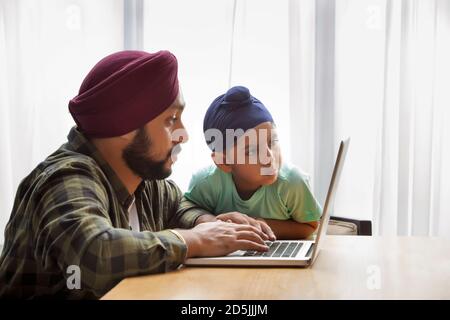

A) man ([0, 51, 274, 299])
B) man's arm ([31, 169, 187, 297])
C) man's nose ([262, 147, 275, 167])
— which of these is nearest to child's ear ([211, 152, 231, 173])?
man's nose ([262, 147, 275, 167])

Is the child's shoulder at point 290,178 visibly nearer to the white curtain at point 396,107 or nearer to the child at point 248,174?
the child at point 248,174

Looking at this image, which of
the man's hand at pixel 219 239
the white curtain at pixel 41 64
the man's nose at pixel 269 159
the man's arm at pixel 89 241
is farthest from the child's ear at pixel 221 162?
the white curtain at pixel 41 64

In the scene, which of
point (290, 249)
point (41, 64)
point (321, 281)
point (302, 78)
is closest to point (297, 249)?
point (290, 249)

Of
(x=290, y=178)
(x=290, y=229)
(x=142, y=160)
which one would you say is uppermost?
(x=142, y=160)

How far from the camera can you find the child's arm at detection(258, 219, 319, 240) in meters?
1.62

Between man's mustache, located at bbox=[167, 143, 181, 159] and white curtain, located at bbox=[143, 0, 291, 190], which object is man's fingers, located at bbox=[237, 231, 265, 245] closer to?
man's mustache, located at bbox=[167, 143, 181, 159]

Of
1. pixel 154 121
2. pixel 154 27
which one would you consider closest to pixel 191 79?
pixel 154 27

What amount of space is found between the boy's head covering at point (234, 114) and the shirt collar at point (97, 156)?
1.52ft

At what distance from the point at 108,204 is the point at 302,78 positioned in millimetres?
1594

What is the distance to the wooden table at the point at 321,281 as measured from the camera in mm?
990

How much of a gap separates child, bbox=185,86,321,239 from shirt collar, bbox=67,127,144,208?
0.40 m

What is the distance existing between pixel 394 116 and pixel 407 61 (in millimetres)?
235

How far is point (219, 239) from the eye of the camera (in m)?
1.23

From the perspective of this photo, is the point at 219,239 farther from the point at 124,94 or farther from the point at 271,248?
the point at 124,94
